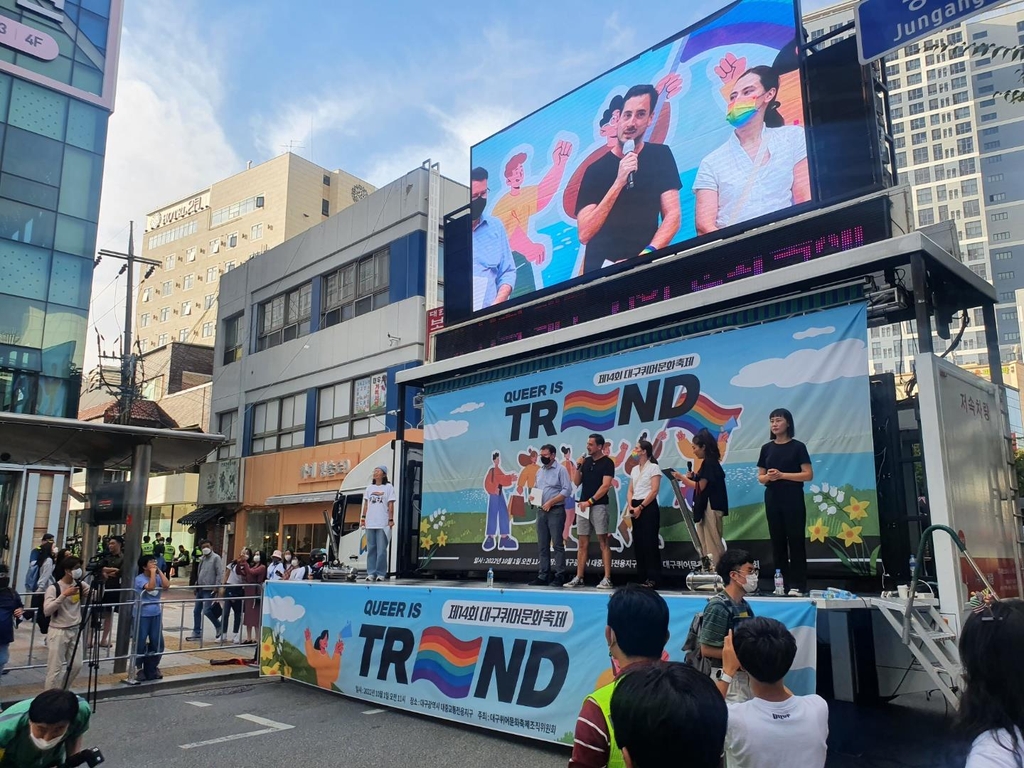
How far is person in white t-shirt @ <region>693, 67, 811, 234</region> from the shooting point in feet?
32.6

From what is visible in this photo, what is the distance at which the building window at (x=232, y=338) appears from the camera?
32.4 meters

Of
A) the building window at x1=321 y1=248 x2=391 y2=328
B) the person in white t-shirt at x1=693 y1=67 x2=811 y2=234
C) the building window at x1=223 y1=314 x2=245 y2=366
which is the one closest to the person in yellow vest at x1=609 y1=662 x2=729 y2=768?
the person in white t-shirt at x1=693 y1=67 x2=811 y2=234

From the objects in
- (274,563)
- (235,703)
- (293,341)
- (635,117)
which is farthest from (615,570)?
(293,341)

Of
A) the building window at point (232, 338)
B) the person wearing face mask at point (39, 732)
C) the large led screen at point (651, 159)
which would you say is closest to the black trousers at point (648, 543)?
the large led screen at point (651, 159)

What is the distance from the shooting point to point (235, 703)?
9.86 m

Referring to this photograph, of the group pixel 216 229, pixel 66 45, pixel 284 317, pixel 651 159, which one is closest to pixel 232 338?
pixel 284 317

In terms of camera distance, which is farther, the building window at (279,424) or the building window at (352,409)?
the building window at (279,424)

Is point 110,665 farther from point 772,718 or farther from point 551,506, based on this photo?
point 772,718

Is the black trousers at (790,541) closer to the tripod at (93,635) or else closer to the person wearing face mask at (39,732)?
the person wearing face mask at (39,732)

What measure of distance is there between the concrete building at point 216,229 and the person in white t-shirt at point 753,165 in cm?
5519

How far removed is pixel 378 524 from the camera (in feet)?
40.8

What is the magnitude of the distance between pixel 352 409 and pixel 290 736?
17988 millimetres

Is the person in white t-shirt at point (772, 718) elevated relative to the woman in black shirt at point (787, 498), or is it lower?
lower

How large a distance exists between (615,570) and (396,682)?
3.09 m
